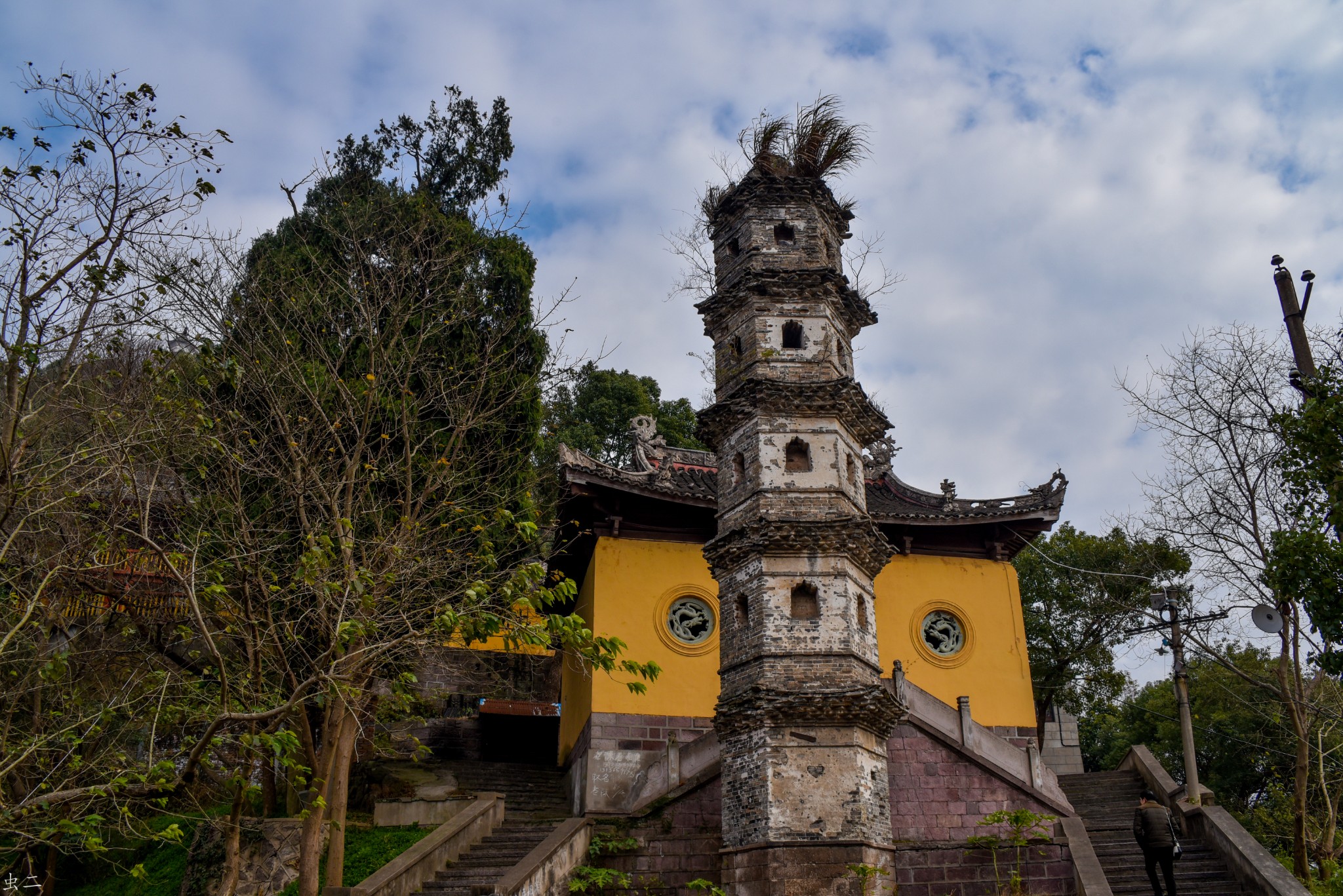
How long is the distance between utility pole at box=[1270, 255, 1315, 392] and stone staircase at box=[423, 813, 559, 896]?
9.48 m

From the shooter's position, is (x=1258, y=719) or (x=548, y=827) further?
(x=1258, y=719)

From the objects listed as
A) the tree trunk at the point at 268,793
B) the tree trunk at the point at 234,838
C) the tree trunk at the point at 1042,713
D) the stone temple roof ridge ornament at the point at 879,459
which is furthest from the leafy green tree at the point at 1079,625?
the tree trunk at the point at 234,838

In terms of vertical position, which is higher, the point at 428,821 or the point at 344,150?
the point at 344,150

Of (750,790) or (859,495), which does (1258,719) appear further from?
(750,790)

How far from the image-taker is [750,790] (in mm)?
12078

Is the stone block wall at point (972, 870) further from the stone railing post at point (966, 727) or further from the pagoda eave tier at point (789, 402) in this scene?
the pagoda eave tier at point (789, 402)

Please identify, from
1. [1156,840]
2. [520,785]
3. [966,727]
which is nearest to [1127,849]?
[966,727]

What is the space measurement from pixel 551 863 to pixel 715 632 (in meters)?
5.88

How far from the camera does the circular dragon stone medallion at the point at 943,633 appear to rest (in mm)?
18391

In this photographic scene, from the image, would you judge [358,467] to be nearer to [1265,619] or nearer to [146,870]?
[146,870]

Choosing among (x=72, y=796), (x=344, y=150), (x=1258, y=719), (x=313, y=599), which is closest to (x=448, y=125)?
(x=344, y=150)

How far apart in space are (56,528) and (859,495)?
9.60 metres

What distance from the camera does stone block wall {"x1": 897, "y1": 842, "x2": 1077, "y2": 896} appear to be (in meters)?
12.3

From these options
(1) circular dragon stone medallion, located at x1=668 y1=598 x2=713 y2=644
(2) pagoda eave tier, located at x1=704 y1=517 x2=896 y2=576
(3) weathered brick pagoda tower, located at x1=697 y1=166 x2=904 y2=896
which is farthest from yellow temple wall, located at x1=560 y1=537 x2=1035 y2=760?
(2) pagoda eave tier, located at x1=704 y1=517 x2=896 y2=576
